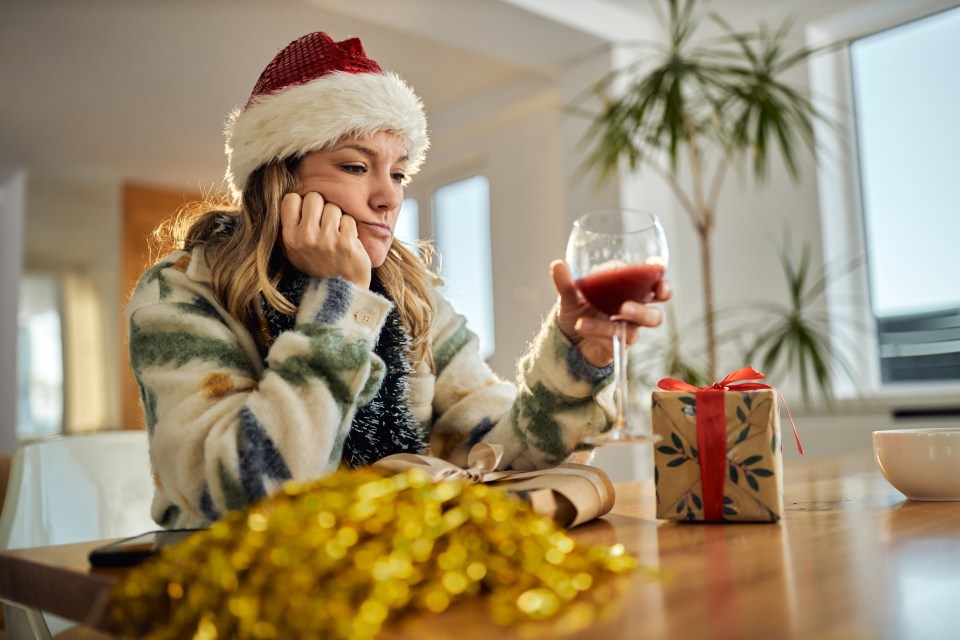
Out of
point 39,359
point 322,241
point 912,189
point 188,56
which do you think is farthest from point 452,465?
point 39,359

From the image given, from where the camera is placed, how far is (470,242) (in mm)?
5727

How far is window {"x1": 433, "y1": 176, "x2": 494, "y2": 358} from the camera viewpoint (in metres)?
5.59

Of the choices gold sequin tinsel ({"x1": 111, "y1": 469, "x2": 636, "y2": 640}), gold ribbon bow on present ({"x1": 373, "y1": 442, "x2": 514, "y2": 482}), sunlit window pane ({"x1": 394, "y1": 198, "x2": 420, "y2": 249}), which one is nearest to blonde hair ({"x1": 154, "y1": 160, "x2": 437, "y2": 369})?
gold ribbon bow on present ({"x1": 373, "y1": 442, "x2": 514, "y2": 482})

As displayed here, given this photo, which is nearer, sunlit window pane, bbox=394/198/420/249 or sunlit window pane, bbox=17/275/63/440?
sunlit window pane, bbox=394/198/420/249

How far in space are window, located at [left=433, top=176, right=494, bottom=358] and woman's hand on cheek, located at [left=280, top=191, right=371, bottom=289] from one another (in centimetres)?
→ 422

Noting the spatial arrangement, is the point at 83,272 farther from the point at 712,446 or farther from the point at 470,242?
the point at 712,446

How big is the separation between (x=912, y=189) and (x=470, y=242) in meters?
2.81

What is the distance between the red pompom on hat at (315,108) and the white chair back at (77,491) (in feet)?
1.84

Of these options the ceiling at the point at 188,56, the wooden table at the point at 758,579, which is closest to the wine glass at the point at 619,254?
the wooden table at the point at 758,579

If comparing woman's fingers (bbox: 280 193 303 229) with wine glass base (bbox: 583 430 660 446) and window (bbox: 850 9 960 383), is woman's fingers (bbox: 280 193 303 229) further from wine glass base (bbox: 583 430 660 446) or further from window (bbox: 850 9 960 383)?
window (bbox: 850 9 960 383)

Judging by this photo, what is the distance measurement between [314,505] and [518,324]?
455 centimetres

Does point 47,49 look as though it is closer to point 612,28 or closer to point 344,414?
point 612,28

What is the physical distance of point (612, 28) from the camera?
423cm

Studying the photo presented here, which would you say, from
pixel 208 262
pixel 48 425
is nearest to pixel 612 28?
pixel 208 262
